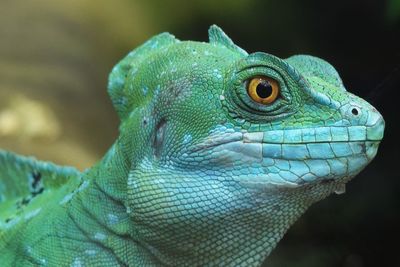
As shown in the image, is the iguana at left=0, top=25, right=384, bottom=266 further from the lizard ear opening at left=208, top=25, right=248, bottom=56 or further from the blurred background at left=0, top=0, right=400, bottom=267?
the blurred background at left=0, top=0, right=400, bottom=267

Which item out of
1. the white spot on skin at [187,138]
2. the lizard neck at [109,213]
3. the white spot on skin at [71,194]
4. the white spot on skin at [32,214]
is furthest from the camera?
the white spot on skin at [32,214]

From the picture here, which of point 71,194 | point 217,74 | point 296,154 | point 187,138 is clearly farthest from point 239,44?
point 296,154

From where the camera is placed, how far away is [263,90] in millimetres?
2359

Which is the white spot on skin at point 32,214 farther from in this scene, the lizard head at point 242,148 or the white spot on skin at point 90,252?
the lizard head at point 242,148

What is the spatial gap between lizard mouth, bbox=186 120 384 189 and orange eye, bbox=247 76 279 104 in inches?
4.8

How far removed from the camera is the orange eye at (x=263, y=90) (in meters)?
2.35

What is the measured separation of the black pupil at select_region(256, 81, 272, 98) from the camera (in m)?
2.35

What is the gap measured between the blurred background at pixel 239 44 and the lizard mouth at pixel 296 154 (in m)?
1.03

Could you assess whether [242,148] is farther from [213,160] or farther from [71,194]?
[71,194]

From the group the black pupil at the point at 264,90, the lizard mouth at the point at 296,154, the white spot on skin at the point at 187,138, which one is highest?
the black pupil at the point at 264,90

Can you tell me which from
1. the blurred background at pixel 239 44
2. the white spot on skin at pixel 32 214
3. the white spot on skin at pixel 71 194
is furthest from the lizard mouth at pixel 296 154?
the white spot on skin at pixel 32 214

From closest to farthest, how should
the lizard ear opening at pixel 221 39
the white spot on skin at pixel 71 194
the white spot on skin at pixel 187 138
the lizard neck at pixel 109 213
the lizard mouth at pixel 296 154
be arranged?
1. the lizard mouth at pixel 296 154
2. the white spot on skin at pixel 187 138
3. the lizard neck at pixel 109 213
4. the lizard ear opening at pixel 221 39
5. the white spot on skin at pixel 71 194

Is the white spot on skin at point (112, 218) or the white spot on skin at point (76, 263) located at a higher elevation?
the white spot on skin at point (112, 218)

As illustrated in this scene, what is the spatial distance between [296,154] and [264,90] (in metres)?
0.26
